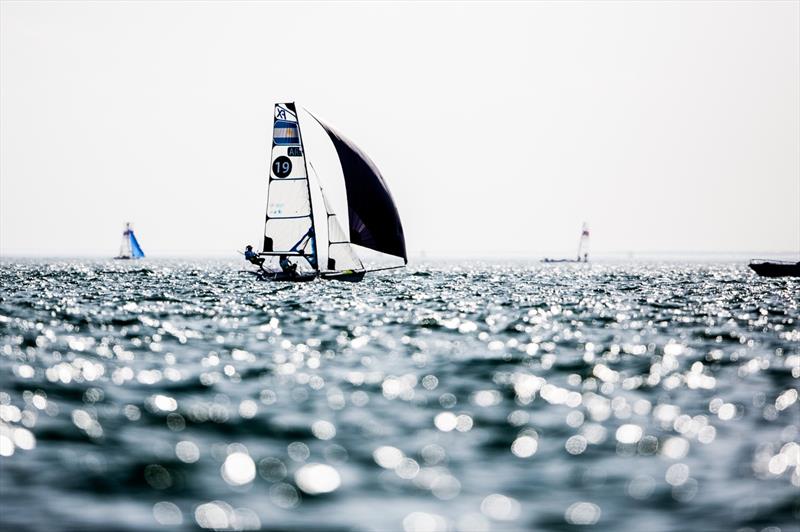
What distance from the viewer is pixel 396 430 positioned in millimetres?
11406

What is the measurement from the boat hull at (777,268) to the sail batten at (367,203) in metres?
40.3

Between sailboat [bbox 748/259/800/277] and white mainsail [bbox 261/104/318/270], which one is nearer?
white mainsail [bbox 261/104/318/270]

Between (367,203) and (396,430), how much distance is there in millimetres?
34797

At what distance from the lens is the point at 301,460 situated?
9883mm

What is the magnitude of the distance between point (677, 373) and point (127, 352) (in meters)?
11.9

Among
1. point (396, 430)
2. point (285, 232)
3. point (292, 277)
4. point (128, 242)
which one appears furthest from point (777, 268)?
point (128, 242)

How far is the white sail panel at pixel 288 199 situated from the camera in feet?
161

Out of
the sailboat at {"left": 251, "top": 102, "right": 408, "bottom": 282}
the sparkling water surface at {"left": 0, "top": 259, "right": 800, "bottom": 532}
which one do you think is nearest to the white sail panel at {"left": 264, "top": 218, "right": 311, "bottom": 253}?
the sailboat at {"left": 251, "top": 102, "right": 408, "bottom": 282}

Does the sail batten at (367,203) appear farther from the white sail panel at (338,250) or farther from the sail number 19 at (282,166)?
the sail number 19 at (282,166)

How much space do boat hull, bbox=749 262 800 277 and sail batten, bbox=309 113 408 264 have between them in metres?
40.3

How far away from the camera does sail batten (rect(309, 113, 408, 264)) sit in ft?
150

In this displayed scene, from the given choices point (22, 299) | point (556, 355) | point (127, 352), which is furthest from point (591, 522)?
point (22, 299)

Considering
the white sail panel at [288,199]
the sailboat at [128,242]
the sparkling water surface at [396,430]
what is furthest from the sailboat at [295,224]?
the sailboat at [128,242]

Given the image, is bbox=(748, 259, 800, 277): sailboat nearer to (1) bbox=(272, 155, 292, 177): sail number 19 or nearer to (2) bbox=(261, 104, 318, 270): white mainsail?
(2) bbox=(261, 104, 318, 270): white mainsail
